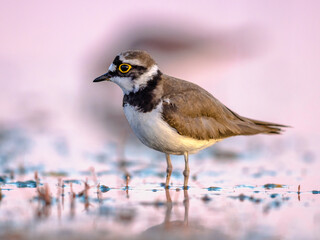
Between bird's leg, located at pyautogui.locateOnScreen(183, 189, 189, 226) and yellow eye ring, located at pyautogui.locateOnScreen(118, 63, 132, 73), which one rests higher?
yellow eye ring, located at pyautogui.locateOnScreen(118, 63, 132, 73)

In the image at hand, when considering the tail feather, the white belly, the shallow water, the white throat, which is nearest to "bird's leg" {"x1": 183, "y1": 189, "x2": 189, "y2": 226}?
the shallow water

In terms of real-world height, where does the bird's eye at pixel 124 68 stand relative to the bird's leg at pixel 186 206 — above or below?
above

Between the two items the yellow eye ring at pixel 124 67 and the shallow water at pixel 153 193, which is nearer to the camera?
the shallow water at pixel 153 193

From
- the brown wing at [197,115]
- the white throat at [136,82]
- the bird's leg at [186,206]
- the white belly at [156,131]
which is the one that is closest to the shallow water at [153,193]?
the bird's leg at [186,206]

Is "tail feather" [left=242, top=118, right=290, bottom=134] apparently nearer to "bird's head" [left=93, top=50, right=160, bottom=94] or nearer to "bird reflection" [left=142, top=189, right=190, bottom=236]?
"bird's head" [left=93, top=50, right=160, bottom=94]

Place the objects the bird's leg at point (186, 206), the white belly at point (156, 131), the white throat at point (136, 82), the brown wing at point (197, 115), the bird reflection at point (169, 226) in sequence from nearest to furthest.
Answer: the bird reflection at point (169, 226) < the bird's leg at point (186, 206) < the white belly at point (156, 131) < the brown wing at point (197, 115) < the white throat at point (136, 82)

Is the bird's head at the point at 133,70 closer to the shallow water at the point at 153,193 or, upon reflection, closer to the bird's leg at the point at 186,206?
the shallow water at the point at 153,193

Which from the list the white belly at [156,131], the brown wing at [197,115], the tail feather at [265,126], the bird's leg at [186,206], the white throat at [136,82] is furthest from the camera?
the tail feather at [265,126]

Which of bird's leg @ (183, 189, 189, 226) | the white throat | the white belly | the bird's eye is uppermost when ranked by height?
the bird's eye
